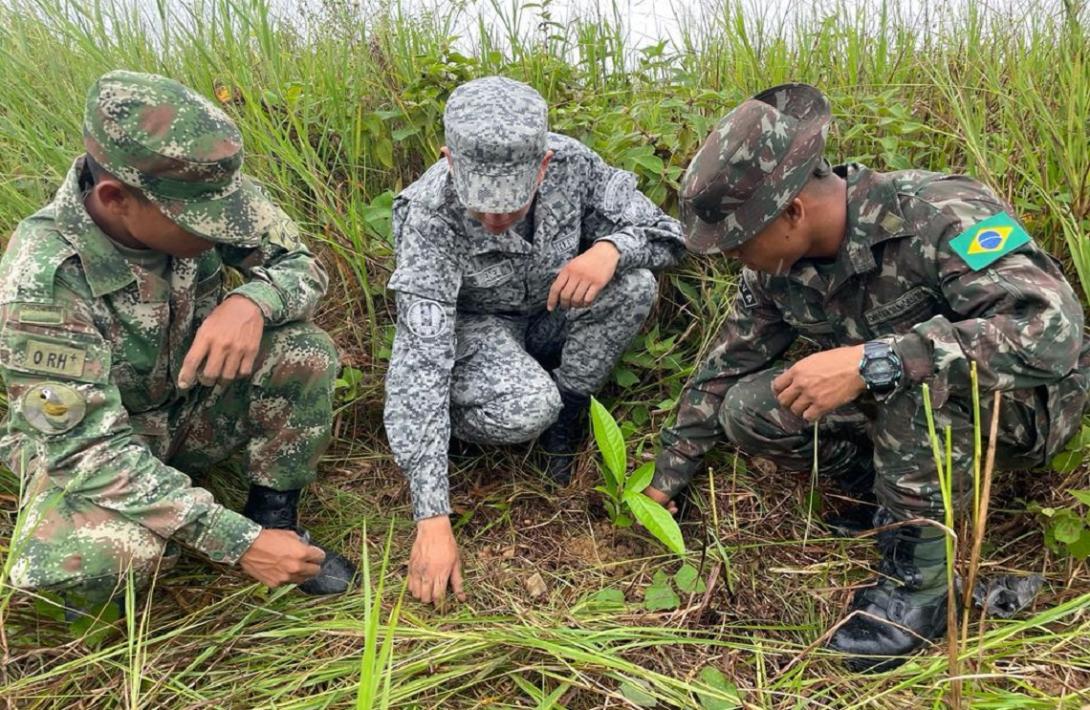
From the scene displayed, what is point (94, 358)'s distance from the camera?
206 cm

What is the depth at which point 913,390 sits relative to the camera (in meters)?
2.07

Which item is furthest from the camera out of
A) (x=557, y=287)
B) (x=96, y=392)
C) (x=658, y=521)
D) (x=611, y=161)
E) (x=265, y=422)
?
(x=611, y=161)

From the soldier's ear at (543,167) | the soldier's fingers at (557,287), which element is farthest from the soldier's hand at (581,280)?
the soldier's ear at (543,167)

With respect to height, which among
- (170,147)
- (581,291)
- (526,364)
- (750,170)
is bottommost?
(526,364)

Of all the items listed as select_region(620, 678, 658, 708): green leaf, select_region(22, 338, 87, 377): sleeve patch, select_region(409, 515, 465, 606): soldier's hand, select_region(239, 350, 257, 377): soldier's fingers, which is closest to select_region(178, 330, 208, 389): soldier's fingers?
select_region(239, 350, 257, 377): soldier's fingers

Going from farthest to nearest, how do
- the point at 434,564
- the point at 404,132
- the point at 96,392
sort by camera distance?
the point at 404,132, the point at 434,564, the point at 96,392

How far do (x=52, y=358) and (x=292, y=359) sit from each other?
0.64 metres

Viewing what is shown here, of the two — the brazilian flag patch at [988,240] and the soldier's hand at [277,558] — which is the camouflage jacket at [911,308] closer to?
the brazilian flag patch at [988,240]

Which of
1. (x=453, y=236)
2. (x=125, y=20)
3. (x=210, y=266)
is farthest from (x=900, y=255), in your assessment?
(x=125, y=20)

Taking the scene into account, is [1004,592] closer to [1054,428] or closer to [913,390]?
[1054,428]

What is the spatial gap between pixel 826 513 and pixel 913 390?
711 mm

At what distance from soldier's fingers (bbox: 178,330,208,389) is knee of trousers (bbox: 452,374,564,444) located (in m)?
0.91

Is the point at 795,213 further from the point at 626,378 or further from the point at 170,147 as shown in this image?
the point at 170,147

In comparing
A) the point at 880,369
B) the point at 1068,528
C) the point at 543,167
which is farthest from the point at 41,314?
the point at 1068,528
